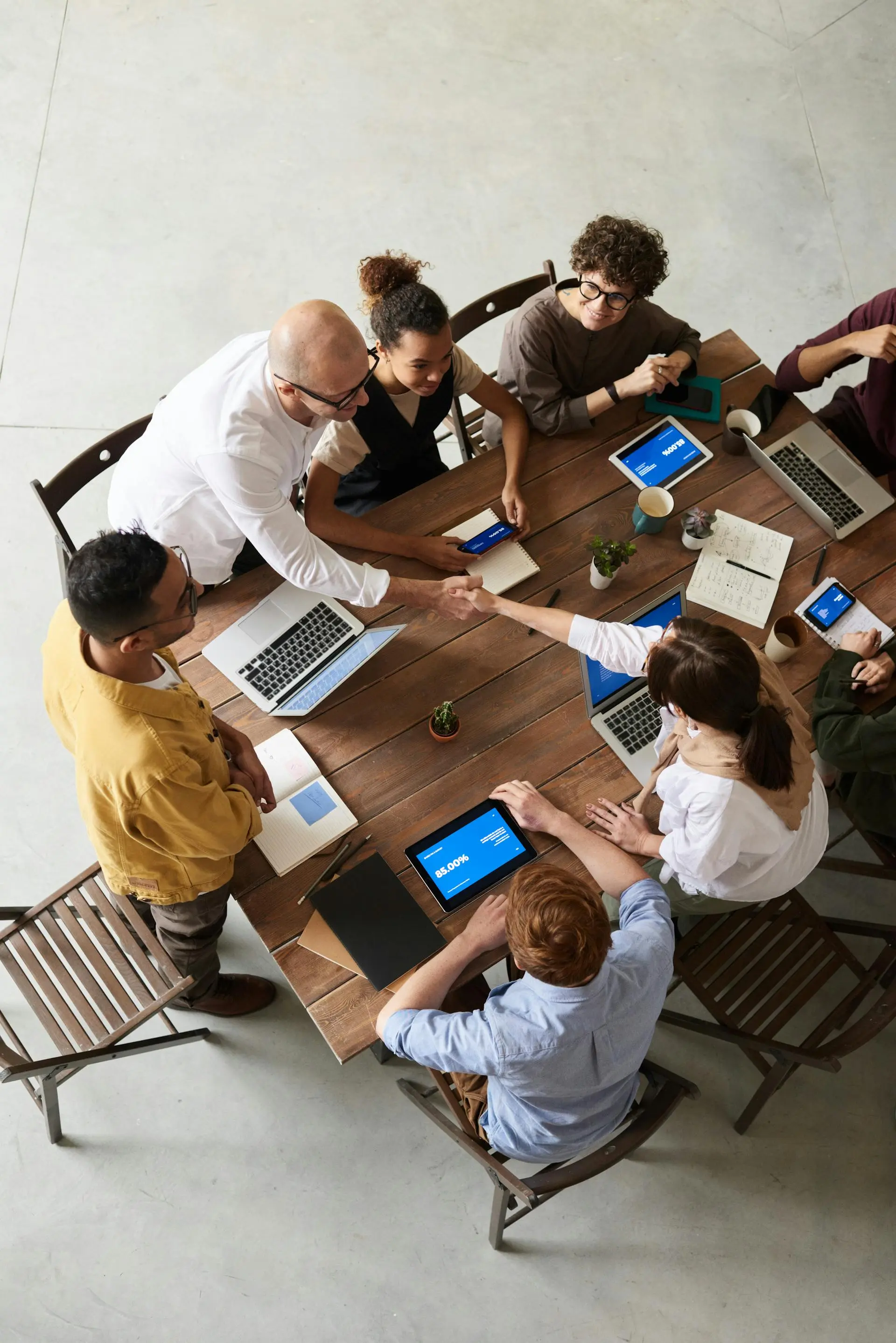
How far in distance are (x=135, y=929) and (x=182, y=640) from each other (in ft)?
2.58

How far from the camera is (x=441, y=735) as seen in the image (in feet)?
7.53

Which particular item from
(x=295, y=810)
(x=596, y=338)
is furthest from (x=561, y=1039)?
(x=596, y=338)

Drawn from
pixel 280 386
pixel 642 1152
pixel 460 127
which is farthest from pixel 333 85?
pixel 642 1152

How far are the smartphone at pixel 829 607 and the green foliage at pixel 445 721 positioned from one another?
3.46 ft

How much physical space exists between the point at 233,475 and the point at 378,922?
3.73 feet

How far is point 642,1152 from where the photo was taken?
2770 mm

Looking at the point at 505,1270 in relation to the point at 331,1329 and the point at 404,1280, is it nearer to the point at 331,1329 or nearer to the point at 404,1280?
the point at 404,1280

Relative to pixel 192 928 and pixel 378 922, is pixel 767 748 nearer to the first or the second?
pixel 378 922

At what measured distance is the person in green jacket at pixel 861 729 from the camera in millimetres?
2281

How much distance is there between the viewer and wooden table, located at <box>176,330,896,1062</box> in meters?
2.14

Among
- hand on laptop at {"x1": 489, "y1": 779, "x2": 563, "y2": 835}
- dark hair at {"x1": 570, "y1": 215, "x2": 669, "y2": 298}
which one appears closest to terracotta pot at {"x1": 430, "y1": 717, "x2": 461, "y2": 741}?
hand on laptop at {"x1": 489, "y1": 779, "x2": 563, "y2": 835}

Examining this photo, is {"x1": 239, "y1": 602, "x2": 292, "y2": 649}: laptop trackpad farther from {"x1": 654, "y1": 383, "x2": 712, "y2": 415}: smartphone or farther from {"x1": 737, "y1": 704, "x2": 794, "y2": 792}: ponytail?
{"x1": 654, "y1": 383, "x2": 712, "y2": 415}: smartphone

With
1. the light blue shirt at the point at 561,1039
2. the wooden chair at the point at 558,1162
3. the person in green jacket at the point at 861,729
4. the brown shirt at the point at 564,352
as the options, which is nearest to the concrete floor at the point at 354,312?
the wooden chair at the point at 558,1162

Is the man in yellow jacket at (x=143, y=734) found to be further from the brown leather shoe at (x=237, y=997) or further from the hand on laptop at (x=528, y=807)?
the brown leather shoe at (x=237, y=997)
